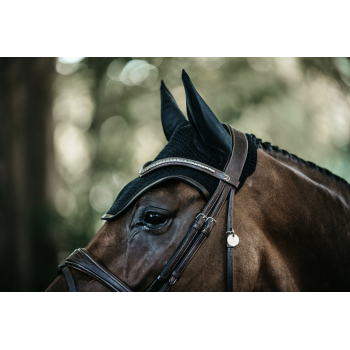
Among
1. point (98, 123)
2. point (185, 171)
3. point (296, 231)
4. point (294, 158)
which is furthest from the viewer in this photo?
point (98, 123)

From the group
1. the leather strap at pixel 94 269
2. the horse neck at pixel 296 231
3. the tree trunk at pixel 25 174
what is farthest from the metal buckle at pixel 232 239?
the tree trunk at pixel 25 174

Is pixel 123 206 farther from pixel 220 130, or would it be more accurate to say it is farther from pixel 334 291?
pixel 334 291

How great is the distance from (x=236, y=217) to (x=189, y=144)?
0.56m

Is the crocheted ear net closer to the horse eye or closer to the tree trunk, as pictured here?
the horse eye

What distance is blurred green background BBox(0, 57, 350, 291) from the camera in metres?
5.00

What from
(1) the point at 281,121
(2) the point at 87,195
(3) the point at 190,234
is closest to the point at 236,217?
(3) the point at 190,234

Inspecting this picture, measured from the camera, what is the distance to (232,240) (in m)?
1.59

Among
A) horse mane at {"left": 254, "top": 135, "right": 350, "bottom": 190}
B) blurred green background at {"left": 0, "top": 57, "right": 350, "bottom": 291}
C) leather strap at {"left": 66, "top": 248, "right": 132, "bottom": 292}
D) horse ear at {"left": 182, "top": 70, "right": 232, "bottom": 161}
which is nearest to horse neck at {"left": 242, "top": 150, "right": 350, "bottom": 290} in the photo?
horse mane at {"left": 254, "top": 135, "right": 350, "bottom": 190}

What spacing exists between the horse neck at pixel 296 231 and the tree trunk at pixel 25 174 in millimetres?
4862

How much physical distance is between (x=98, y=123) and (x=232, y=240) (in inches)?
263

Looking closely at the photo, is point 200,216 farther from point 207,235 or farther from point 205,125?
point 205,125

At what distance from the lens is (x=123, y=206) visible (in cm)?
168

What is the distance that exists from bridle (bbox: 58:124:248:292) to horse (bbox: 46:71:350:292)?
0.04 ft

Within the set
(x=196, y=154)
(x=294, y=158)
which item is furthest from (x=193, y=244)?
(x=294, y=158)
